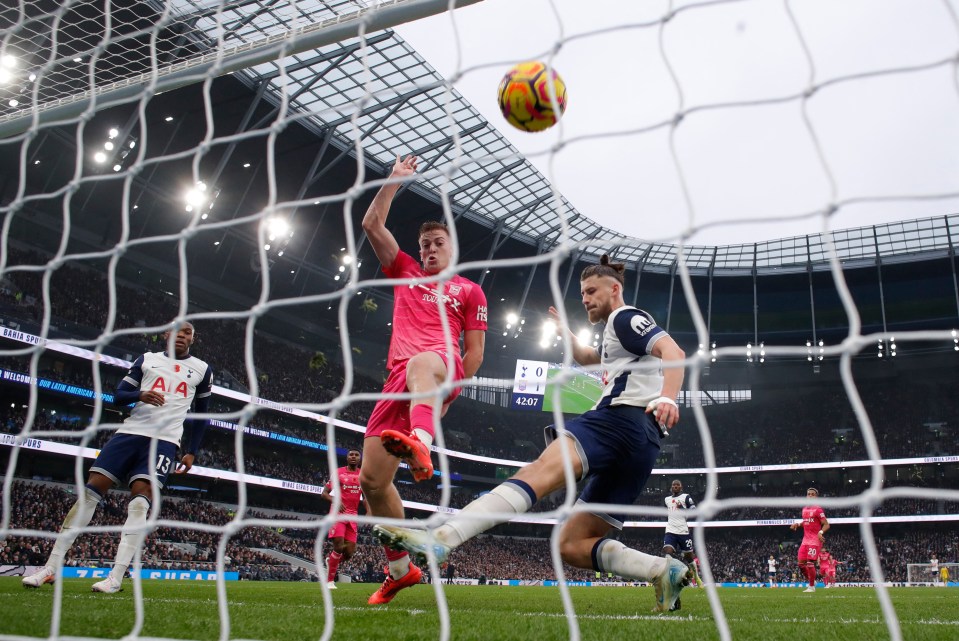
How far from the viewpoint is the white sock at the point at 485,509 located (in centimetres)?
265

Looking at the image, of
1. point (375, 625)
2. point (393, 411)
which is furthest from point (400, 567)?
point (375, 625)

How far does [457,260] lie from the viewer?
14.7 ft

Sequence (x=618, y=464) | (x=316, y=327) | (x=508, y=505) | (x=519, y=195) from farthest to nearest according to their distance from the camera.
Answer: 1. (x=316, y=327)
2. (x=519, y=195)
3. (x=618, y=464)
4. (x=508, y=505)

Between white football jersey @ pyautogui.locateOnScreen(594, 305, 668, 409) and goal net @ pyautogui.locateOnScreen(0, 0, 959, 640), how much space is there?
0.51 metres

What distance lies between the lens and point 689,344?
45562 mm

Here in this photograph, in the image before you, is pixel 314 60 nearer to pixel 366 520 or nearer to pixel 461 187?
pixel 461 187

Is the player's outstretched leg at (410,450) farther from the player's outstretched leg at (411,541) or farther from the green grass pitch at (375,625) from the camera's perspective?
the green grass pitch at (375,625)

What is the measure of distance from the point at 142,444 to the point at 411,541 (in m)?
3.32

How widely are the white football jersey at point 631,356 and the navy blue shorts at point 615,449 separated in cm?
6

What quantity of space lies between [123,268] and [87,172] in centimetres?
455

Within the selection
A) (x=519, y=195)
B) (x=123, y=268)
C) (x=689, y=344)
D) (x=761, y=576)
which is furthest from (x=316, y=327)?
(x=761, y=576)

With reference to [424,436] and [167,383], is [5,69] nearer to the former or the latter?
[167,383]

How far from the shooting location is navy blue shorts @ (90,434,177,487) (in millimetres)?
5051

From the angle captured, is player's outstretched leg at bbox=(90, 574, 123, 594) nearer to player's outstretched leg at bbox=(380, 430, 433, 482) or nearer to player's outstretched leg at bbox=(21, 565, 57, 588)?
player's outstretched leg at bbox=(21, 565, 57, 588)
